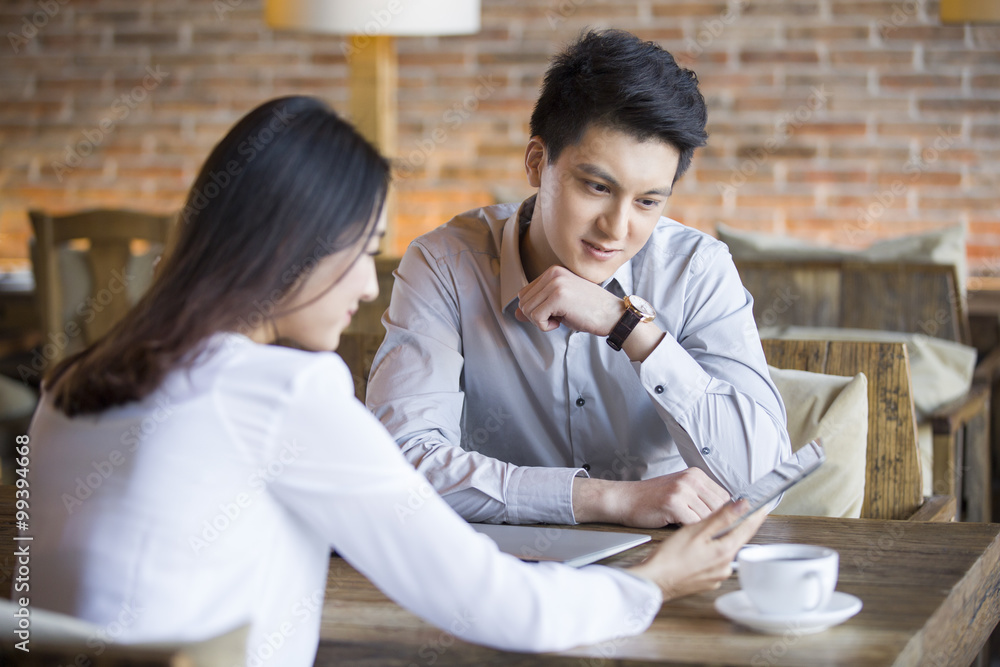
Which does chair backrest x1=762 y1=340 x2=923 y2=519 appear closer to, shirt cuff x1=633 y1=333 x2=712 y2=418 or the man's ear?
shirt cuff x1=633 y1=333 x2=712 y2=418

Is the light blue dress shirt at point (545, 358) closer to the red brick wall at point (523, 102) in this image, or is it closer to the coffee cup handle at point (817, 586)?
the coffee cup handle at point (817, 586)

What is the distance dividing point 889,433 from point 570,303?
589 mm

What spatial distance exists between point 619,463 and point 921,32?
2.59 meters

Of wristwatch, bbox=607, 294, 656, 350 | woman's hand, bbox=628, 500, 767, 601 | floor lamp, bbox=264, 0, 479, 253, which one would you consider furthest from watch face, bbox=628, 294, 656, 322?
floor lamp, bbox=264, 0, 479, 253

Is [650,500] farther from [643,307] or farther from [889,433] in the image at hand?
[889,433]

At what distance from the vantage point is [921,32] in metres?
3.48

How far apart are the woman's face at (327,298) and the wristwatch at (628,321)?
55 centimetres

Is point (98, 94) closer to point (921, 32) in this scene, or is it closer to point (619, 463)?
point (921, 32)

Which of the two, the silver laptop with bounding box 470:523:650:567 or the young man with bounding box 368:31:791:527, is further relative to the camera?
the young man with bounding box 368:31:791:527

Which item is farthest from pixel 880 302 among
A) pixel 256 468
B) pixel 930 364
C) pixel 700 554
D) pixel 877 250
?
pixel 256 468

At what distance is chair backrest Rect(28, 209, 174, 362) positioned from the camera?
3.12 m

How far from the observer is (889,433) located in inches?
64.4

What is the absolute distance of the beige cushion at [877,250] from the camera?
282cm

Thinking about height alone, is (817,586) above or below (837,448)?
above
